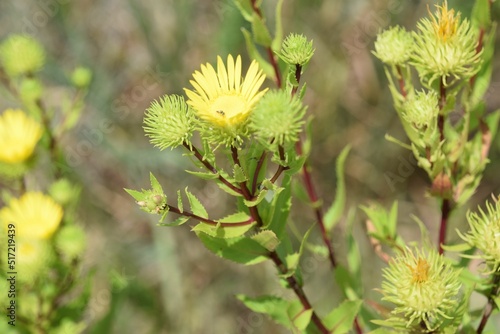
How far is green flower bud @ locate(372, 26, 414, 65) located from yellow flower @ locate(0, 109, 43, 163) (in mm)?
1323

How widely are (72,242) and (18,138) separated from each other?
1.84ft

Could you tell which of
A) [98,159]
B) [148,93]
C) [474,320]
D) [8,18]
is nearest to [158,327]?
[98,159]

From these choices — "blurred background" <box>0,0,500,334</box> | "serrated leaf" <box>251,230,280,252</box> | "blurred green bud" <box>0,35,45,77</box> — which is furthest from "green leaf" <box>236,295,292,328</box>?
"blurred background" <box>0,0,500,334</box>

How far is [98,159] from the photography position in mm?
4074

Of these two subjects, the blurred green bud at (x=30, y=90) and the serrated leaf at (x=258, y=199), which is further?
the blurred green bud at (x=30, y=90)

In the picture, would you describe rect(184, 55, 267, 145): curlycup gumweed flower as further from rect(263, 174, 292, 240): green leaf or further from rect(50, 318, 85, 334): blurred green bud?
rect(50, 318, 85, 334): blurred green bud

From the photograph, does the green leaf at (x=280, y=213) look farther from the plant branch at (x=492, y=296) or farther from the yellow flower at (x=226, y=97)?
the plant branch at (x=492, y=296)

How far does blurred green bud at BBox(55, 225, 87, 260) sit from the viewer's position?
189 centimetres

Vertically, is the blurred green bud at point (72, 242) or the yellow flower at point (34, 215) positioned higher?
the yellow flower at point (34, 215)

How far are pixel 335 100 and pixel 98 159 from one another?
1681 mm

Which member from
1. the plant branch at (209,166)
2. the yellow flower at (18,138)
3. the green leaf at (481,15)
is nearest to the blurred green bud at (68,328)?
the yellow flower at (18,138)

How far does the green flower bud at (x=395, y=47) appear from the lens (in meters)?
1.47

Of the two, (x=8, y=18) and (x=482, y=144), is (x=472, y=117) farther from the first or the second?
(x=8, y=18)

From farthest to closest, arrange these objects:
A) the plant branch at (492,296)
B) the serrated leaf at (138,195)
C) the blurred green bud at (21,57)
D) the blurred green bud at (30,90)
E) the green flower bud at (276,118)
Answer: the blurred green bud at (21,57) → the blurred green bud at (30,90) → the plant branch at (492,296) → the serrated leaf at (138,195) → the green flower bud at (276,118)
